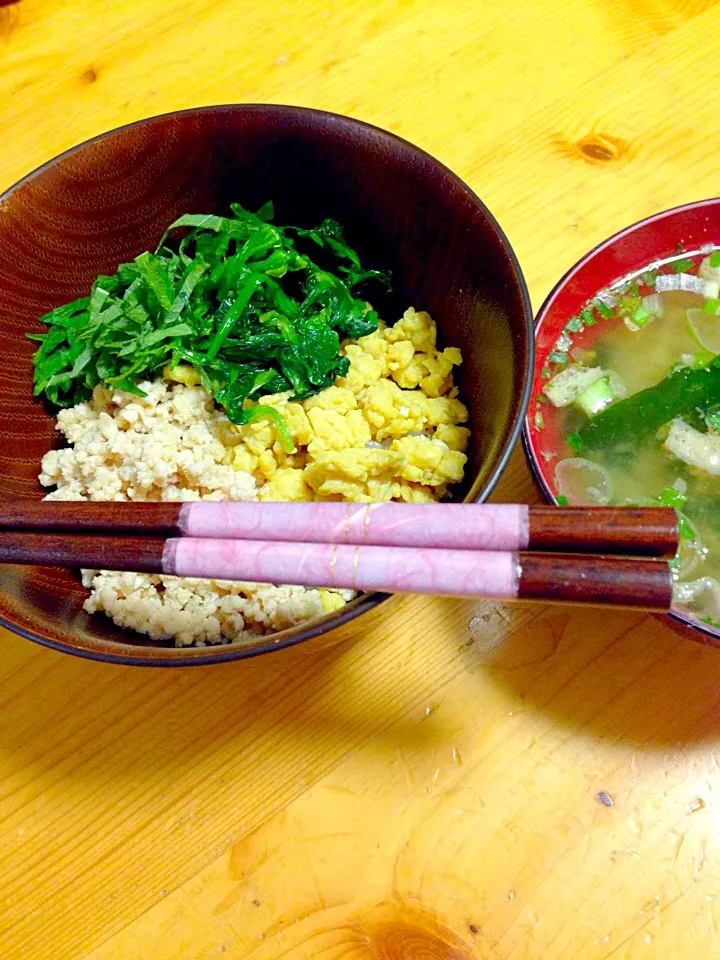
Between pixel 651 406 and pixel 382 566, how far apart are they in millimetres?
689

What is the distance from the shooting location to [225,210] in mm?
1432

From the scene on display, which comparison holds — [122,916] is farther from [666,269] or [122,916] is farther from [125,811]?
[666,269]

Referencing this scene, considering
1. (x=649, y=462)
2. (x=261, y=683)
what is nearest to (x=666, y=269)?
(x=649, y=462)

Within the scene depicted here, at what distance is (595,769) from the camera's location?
3.99 feet

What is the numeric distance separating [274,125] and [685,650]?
1122 mm

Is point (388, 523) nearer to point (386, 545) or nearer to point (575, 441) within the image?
point (386, 545)

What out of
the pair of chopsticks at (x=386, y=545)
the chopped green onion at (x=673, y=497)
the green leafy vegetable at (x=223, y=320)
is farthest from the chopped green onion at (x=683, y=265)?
the pair of chopsticks at (x=386, y=545)

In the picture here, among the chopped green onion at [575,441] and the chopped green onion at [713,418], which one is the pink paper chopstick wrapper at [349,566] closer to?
the chopped green onion at [575,441]

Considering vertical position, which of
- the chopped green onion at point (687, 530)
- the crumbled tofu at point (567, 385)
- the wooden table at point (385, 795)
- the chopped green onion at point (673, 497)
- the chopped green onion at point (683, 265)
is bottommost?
the wooden table at point (385, 795)

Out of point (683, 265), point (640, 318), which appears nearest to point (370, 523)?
point (640, 318)

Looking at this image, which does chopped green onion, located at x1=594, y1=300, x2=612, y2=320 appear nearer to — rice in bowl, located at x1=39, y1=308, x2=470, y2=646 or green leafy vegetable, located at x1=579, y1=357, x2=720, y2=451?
green leafy vegetable, located at x1=579, y1=357, x2=720, y2=451

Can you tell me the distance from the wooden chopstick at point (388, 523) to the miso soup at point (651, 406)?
417 millimetres

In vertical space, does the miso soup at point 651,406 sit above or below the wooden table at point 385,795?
above

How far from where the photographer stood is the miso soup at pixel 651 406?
Answer: 1252 mm
